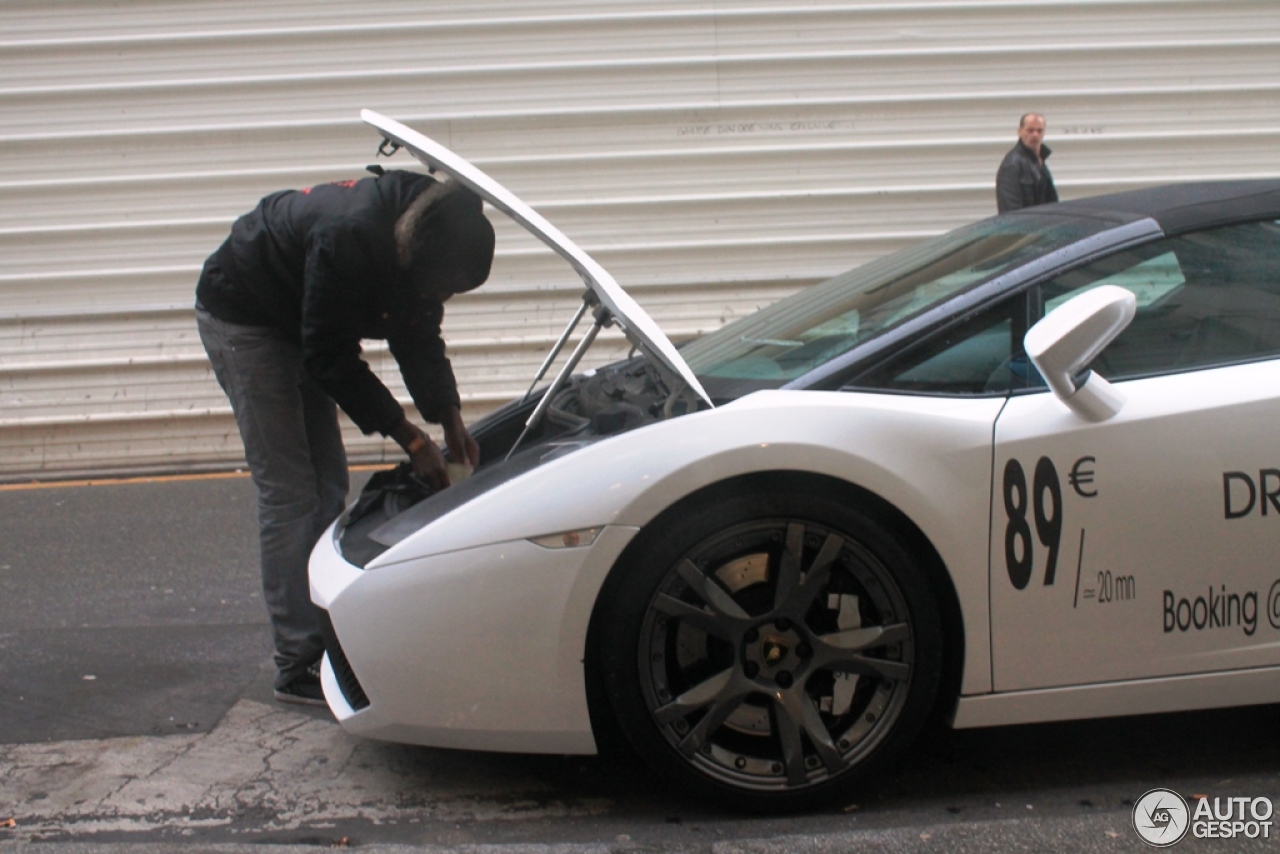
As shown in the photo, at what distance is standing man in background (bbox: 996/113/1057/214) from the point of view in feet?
26.5

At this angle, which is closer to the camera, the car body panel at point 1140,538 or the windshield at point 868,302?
the car body panel at point 1140,538

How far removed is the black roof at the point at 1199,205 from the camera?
3.02 metres

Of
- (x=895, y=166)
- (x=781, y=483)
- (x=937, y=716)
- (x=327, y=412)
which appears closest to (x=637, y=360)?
(x=327, y=412)

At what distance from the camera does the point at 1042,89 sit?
8.54 metres

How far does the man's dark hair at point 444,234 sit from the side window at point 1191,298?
4.58 feet

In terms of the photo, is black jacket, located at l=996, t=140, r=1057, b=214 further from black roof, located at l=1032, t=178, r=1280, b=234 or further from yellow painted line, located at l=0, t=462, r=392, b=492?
black roof, located at l=1032, t=178, r=1280, b=234

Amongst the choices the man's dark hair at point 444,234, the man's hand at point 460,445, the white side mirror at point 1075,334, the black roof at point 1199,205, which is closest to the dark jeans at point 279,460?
the man's hand at point 460,445

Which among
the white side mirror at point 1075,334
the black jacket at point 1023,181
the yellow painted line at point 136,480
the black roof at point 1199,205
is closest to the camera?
the white side mirror at point 1075,334

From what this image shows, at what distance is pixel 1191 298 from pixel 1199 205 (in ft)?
0.84

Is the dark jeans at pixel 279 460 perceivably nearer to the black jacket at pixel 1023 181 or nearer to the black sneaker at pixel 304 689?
the black sneaker at pixel 304 689

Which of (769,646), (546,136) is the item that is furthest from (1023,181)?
(769,646)

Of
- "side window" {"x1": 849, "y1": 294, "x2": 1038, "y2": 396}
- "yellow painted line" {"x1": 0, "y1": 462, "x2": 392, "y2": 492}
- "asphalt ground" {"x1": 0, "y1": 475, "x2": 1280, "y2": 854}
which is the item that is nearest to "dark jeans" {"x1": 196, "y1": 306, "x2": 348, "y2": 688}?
"asphalt ground" {"x1": 0, "y1": 475, "x2": 1280, "y2": 854}

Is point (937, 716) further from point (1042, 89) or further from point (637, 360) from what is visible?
point (1042, 89)

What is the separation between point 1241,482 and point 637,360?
1720 millimetres
